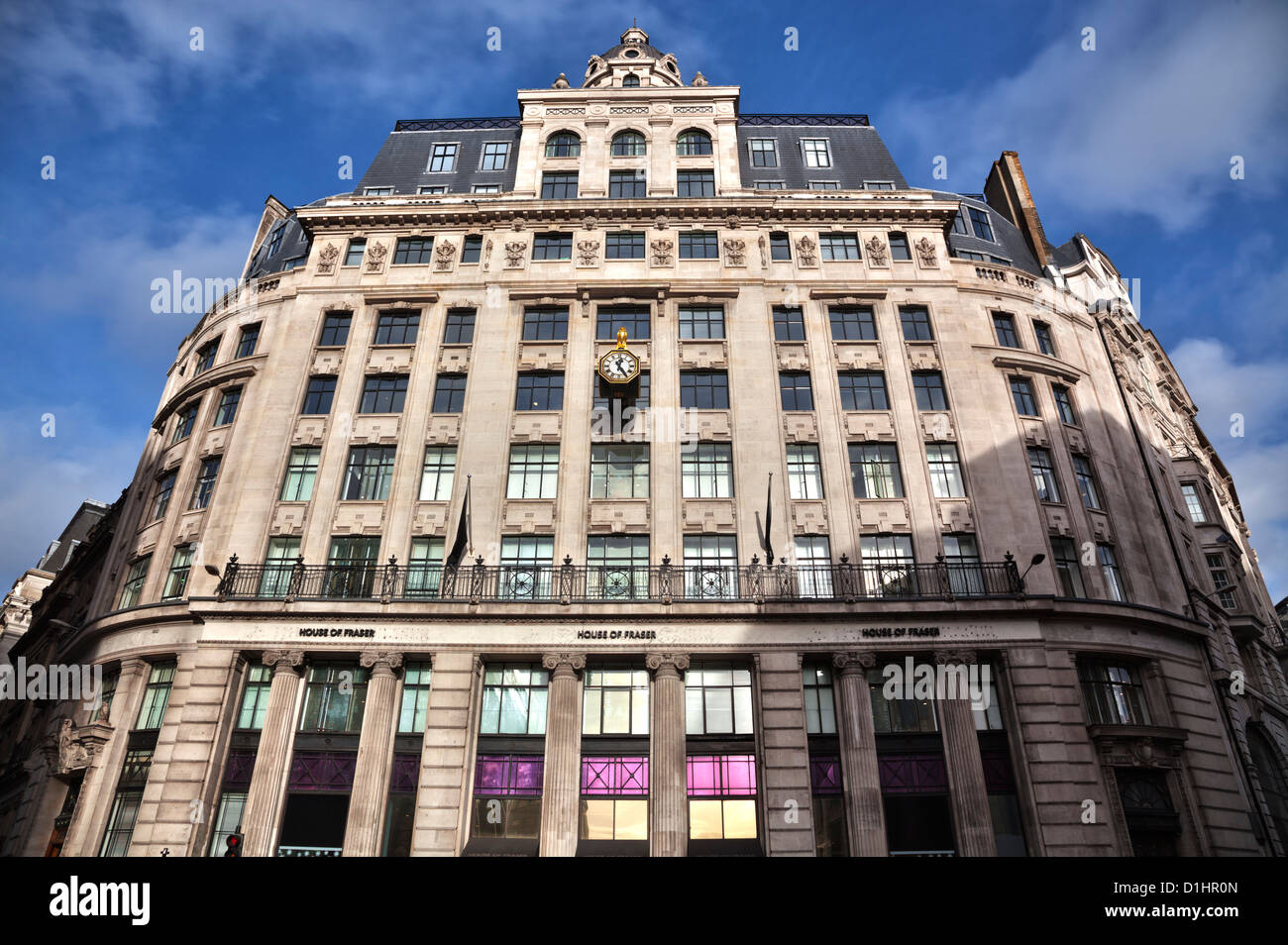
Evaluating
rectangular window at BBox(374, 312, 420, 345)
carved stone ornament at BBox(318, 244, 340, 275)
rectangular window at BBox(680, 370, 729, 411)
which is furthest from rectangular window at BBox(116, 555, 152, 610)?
rectangular window at BBox(680, 370, 729, 411)

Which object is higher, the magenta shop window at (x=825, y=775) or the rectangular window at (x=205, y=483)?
the rectangular window at (x=205, y=483)

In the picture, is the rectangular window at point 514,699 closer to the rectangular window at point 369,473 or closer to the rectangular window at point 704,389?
the rectangular window at point 369,473

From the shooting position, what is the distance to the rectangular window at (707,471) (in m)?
30.0

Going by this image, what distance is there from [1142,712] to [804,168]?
29.4m

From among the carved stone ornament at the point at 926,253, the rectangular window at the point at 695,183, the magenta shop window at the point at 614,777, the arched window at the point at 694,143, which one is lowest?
the magenta shop window at the point at 614,777

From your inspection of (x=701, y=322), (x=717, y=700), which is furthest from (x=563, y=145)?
(x=717, y=700)

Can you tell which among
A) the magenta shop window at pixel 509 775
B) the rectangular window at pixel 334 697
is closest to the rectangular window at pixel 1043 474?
the magenta shop window at pixel 509 775

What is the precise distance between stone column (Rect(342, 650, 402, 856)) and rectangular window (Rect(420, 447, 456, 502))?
670 cm

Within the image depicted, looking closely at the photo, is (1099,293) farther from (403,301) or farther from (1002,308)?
(403,301)

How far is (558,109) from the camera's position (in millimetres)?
40031

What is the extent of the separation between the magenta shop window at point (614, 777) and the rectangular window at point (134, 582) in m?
20.3

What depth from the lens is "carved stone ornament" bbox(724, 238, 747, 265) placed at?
35.3m

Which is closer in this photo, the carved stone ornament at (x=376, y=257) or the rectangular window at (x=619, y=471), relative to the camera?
the rectangular window at (x=619, y=471)
